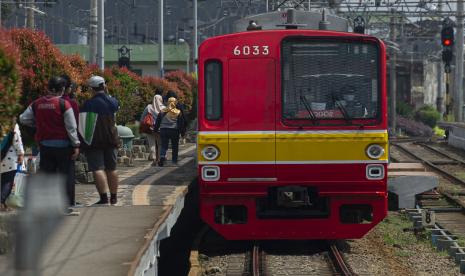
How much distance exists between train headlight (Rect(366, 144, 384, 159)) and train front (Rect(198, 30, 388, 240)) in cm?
1

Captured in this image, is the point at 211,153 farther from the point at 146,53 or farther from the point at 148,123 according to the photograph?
the point at 146,53

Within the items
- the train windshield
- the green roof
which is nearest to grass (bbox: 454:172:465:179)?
the train windshield

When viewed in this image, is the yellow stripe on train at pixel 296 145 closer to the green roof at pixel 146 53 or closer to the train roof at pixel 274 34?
the train roof at pixel 274 34

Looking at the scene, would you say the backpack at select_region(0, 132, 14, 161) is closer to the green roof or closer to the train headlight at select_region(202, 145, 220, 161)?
the train headlight at select_region(202, 145, 220, 161)

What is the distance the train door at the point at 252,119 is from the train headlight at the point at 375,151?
105 cm

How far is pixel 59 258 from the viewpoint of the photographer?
301 inches

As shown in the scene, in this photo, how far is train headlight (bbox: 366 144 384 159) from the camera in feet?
35.2

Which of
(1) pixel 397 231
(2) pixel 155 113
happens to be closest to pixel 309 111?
(1) pixel 397 231

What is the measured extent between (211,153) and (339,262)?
6.05 feet

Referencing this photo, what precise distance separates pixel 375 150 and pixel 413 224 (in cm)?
335

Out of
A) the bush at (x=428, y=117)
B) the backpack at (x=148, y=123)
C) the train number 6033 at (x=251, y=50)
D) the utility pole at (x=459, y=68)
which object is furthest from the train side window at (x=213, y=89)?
the bush at (x=428, y=117)

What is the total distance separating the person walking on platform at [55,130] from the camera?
396 inches

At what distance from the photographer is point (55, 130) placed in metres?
10.1

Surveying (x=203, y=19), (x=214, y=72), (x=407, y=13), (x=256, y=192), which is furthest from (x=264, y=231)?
(x=203, y=19)
